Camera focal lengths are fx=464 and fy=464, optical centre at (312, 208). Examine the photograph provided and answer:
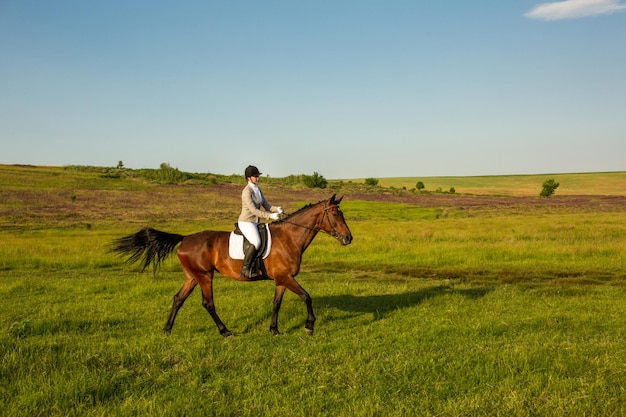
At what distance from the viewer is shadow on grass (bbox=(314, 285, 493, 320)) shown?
11.8 m

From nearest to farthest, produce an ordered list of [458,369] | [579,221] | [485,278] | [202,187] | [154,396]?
1. [154,396]
2. [458,369]
3. [485,278]
4. [579,221]
5. [202,187]

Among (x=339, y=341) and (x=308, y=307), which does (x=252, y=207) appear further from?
(x=339, y=341)

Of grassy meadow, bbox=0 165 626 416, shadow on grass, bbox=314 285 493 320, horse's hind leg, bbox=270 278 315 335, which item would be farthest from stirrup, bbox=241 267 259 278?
shadow on grass, bbox=314 285 493 320

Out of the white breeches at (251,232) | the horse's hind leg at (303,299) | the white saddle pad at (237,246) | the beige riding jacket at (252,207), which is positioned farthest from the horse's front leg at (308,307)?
the beige riding jacket at (252,207)

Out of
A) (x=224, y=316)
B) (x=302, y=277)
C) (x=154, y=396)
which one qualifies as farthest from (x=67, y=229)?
(x=154, y=396)

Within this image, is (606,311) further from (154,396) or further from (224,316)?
(154,396)

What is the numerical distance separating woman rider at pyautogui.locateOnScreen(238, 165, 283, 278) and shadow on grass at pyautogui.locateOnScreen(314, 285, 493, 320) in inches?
130

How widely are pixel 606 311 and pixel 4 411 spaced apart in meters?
12.0

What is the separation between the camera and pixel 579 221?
1364 inches

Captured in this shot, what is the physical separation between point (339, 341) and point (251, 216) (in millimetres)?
3291

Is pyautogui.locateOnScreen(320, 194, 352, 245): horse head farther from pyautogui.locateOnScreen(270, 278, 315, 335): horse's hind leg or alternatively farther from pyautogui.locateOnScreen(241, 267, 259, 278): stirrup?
pyautogui.locateOnScreen(241, 267, 259, 278): stirrup

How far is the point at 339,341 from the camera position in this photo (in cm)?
853

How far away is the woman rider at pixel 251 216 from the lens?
9633mm

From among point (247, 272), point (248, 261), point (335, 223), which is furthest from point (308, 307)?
point (335, 223)
